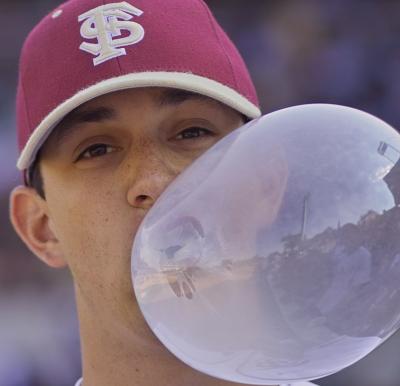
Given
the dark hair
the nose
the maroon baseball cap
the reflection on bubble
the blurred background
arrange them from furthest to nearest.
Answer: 1. the blurred background
2. the dark hair
3. the maroon baseball cap
4. the nose
5. the reflection on bubble

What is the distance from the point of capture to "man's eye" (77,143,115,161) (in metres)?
1.65

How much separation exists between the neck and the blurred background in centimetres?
327

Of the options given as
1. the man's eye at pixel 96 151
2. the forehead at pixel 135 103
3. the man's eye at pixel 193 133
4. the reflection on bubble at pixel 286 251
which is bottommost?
the reflection on bubble at pixel 286 251

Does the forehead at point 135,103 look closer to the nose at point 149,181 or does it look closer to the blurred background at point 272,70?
the nose at point 149,181

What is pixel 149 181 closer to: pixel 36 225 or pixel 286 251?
pixel 286 251

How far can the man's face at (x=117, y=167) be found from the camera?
1557 millimetres

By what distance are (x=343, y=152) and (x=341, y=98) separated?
16.7 ft

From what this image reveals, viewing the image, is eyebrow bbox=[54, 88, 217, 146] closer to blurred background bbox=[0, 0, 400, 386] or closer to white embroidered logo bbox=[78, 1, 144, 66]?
white embroidered logo bbox=[78, 1, 144, 66]

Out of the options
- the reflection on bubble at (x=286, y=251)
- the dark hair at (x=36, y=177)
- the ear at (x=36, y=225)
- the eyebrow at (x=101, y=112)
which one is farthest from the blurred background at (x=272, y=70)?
the reflection on bubble at (x=286, y=251)

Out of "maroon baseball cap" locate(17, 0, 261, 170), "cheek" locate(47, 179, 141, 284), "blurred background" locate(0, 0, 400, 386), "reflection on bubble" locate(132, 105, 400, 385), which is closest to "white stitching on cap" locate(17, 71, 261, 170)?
"maroon baseball cap" locate(17, 0, 261, 170)

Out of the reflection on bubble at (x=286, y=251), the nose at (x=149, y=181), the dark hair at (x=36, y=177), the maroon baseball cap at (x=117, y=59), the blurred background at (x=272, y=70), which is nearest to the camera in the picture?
the reflection on bubble at (x=286, y=251)

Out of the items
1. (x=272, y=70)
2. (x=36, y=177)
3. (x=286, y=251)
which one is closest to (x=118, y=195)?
(x=36, y=177)

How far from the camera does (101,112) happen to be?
5.37ft

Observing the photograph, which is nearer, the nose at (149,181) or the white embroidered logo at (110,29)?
the nose at (149,181)
